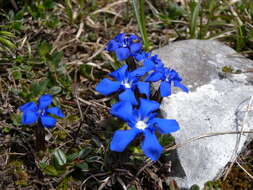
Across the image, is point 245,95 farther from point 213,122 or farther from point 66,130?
point 66,130

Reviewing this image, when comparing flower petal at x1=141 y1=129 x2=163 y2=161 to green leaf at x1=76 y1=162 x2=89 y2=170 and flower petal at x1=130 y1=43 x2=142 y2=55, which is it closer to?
A: green leaf at x1=76 y1=162 x2=89 y2=170

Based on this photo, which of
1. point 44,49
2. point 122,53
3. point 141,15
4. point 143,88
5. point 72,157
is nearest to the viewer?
point 143,88

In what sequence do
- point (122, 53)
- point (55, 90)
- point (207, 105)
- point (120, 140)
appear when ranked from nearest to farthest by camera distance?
point (120, 140) → point (122, 53) → point (207, 105) → point (55, 90)

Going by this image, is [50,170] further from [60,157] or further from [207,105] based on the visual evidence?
[207,105]

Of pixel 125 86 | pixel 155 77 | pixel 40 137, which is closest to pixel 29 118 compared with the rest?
pixel 40 137

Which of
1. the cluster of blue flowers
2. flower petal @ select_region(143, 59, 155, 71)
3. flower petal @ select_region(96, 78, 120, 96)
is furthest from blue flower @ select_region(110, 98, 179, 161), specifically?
flower petal @ select_region(143, 59, 155, 71)

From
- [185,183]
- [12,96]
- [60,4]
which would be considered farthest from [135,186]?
[60,4]
